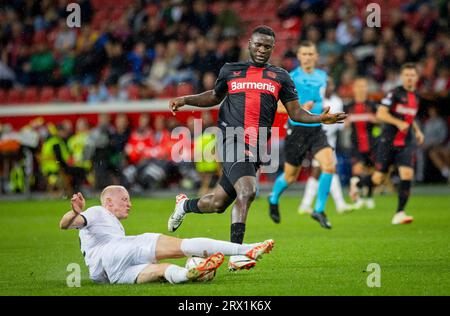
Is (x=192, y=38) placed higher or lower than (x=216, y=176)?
higher

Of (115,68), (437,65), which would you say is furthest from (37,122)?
(437,65)

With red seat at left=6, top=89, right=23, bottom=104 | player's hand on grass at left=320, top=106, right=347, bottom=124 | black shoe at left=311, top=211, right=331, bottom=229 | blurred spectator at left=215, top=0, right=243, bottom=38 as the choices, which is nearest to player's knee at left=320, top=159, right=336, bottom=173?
black shoe at left=311, top=211, right=331, bottom=229

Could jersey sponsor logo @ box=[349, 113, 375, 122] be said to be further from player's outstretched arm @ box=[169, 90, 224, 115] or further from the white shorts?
the white shorts

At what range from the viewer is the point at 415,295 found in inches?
288

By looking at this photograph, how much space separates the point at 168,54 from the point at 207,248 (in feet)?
58.6

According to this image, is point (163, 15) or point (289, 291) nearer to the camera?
point (289, 291)

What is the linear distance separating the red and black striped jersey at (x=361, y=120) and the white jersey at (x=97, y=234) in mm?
12405

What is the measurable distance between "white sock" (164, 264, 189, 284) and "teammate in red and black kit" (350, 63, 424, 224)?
702 cm

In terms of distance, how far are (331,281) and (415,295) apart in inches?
39.6

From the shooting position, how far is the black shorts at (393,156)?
46.9ft

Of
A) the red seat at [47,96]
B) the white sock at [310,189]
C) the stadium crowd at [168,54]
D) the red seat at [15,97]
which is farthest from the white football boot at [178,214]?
the red seat at [15,97]

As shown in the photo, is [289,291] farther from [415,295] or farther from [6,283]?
[6,283]

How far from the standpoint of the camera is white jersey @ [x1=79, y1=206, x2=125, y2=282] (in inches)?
310

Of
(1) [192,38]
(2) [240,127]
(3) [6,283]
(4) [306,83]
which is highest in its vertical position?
(1) [192,38]
